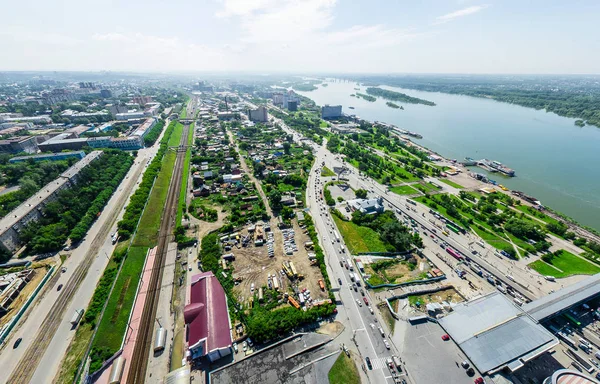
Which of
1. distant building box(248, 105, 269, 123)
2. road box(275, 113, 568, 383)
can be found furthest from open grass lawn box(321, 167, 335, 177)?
distant building box(248, 105, 269, 123)

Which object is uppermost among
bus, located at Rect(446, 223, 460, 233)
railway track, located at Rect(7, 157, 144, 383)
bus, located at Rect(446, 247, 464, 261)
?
bus, located at Rect(446, 223, 460, 233)

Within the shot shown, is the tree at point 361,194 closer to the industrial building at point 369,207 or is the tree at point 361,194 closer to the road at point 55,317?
the industrial building at point 369,207

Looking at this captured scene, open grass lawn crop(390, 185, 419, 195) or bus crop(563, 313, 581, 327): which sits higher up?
open grass lawn crop(390, 185, 419, 195)

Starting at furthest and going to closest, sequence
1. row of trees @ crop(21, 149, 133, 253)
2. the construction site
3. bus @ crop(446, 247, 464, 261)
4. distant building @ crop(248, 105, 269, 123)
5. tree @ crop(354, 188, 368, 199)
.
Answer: distant building @ crop(248, 105, 269, 123)
tree @ crop(354, 188, 368, 199)
row of trees @ crop(21, 149, 133, 253)
bus @ crop(446, 247, 464, 261)
the construction site

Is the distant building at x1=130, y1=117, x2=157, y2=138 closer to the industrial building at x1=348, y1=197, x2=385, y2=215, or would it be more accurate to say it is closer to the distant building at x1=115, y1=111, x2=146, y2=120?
the distant building at x1=115, y1=111, x2=146, y2=120

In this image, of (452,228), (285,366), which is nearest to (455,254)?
(452,228)

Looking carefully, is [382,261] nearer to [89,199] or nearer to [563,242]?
[563,242]
